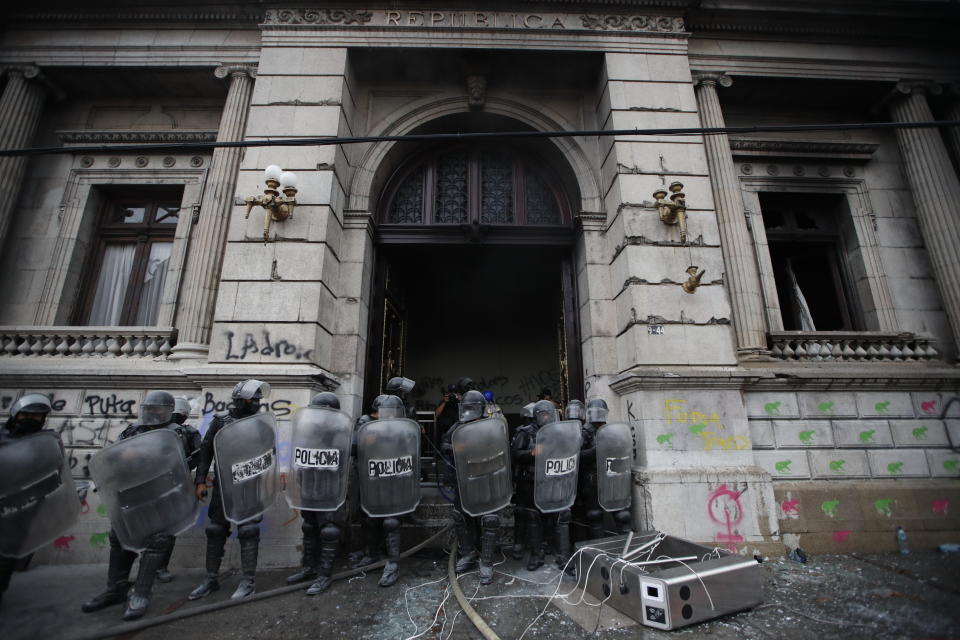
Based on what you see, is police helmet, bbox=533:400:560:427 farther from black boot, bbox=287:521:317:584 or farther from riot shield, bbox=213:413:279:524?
riot shield, bbox=213:413:279:524

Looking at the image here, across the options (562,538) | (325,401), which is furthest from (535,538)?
(325,401)

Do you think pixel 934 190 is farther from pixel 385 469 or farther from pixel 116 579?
pixel 116 579

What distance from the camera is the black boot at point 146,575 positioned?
396 cm

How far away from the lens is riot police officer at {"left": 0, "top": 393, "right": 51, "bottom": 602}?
3918 mm

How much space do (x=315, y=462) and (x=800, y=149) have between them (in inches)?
403

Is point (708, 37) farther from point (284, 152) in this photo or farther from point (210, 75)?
point (210, 75)

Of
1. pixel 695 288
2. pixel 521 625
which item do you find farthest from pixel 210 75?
pixel 521 625

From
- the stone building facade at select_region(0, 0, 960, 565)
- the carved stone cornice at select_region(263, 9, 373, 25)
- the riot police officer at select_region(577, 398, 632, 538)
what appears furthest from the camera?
the carved stone cornice at select_region(263, 9, 373, 25)

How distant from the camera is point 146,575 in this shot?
409 cm

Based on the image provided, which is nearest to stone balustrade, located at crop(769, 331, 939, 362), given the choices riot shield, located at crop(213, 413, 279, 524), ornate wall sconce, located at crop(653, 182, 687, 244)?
ornate wall sconce, located at crop(653, 182, 687, 244)

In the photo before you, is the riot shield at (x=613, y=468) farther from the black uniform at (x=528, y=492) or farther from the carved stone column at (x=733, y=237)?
the carved stone column at (x=733, y=237)

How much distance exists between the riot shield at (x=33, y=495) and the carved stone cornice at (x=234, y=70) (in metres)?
6.84

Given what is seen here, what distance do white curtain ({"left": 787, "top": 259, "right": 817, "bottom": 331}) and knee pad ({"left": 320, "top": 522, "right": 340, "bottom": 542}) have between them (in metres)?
8.59

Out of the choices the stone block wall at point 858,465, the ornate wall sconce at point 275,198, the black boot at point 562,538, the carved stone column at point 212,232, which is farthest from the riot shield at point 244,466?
the stone block wall at point 858,465
